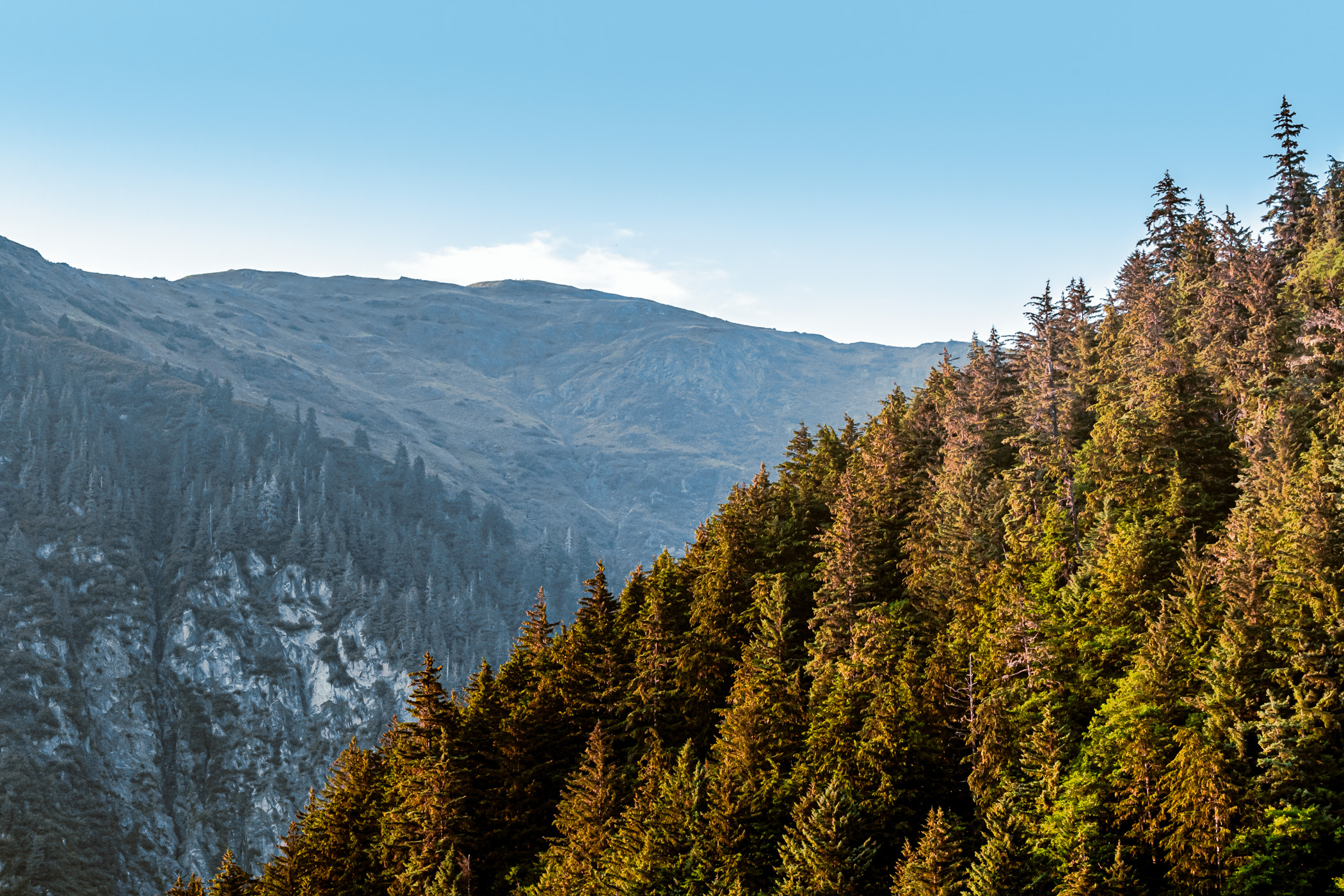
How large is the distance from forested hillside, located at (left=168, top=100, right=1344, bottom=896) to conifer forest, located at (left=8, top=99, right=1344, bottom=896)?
182 mm

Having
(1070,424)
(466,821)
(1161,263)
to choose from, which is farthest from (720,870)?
(1161,263)

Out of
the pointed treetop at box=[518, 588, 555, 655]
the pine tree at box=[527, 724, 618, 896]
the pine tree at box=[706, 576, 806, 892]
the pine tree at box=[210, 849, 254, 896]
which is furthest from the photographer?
the pointed treetop at box=[518, 588, 555, 655]

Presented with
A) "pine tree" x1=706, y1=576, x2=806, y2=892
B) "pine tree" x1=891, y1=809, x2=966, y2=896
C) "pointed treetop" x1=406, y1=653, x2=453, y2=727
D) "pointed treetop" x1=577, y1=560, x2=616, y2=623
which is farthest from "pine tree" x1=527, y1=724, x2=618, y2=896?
"pine tree" x1=891, y1=809, x2=966, y2=896

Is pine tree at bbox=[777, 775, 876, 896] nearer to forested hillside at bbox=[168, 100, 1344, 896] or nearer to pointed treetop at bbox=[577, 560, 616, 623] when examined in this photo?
forested hillside at bbox=[168, 100, 1344, 896]

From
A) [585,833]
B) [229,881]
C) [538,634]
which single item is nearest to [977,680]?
[585,833]

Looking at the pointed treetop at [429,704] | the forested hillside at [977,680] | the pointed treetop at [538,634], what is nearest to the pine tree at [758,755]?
the forested hillside at [977,680]

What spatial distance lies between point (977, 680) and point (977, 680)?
343 millimetres

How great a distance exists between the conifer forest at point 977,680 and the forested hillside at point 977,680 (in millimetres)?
182

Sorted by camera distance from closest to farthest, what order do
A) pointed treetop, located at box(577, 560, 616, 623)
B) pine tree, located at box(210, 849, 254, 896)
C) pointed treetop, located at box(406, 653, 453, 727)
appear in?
1. pointed treetop, located at box(406, 653, 453, 727)
2. pine tree, located at box(210, 849, 254, 896)
3. pointed treetop, located at box(577, 560, 616, 623)

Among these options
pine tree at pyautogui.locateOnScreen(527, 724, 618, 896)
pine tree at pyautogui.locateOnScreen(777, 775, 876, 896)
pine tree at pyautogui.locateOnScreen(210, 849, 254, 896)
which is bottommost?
pine tree at pyautogui.locateOnScreen(210, 849, 254, 896)

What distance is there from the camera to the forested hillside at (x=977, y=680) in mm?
37812

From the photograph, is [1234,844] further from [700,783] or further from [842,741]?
[700,783]

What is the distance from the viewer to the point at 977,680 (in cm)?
4628

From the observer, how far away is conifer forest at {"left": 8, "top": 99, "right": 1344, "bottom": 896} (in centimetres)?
3778
